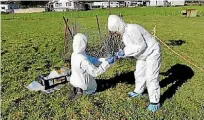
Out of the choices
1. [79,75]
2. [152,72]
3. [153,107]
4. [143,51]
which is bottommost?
[153,107]

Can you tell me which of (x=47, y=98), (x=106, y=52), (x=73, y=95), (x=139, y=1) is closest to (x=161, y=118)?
(x=73, y=95)

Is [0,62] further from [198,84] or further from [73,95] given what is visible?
[198,84]

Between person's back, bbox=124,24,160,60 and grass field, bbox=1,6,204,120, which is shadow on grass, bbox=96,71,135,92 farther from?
person's back, bbox=124,24,160,60

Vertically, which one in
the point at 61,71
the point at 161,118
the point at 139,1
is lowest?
the point at 161,118

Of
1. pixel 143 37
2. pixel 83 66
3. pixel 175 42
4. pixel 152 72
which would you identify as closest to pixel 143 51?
pixel 143 37

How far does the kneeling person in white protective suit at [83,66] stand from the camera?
7082 millimetres

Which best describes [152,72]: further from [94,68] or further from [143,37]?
[94,68]

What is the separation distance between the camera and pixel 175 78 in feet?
30.8

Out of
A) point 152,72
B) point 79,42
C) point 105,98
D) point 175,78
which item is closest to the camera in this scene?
point 152,72

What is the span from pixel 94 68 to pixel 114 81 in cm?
210

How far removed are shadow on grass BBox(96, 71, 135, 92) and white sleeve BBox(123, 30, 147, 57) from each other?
2140mm

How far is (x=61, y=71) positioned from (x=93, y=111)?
209cm

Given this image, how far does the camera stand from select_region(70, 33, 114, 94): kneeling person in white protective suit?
23.2ft

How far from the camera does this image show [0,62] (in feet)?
37.9
